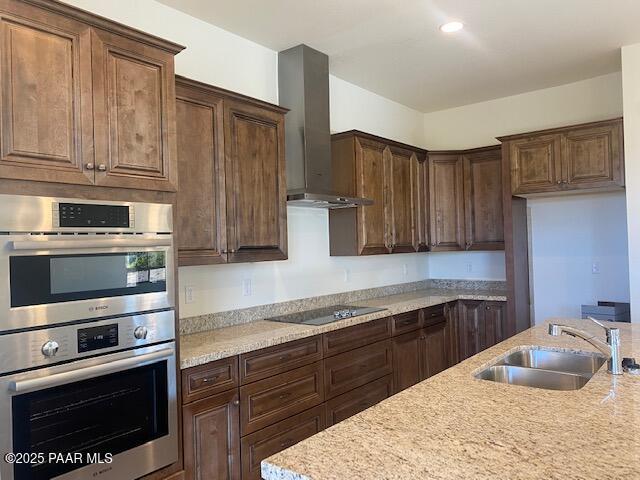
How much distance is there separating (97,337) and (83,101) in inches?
36.8

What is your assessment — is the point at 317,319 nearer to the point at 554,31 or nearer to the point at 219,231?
the point at 219,231

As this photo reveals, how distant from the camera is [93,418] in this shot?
75.1 inches

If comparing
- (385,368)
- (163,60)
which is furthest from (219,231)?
(385,368)

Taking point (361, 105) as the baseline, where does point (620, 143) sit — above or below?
below

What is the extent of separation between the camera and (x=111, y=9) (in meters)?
2.63

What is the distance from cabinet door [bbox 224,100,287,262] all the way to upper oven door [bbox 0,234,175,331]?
727 millimetres

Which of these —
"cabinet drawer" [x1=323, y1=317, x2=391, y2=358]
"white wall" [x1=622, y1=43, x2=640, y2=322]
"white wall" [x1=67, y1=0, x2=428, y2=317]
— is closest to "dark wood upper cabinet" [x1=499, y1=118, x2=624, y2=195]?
"white wall" [x1=622, y1=43, x2=640, y2=322]

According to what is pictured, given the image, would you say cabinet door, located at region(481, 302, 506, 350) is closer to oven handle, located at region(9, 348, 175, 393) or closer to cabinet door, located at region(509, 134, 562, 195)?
cabinet door, located at region(509, 134, 562, 195)

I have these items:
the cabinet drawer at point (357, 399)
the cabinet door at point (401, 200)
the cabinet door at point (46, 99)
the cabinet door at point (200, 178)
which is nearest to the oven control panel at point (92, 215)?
the cabinet door at point (46, 99)

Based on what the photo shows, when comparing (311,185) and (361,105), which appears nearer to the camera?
(311,185)

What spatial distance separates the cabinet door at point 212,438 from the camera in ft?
7.47

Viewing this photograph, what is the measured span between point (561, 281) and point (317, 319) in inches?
107

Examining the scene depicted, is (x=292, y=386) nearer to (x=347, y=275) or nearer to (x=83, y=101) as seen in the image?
(x=347, y=275)

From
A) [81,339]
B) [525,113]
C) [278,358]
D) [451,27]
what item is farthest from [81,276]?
[525,113]
